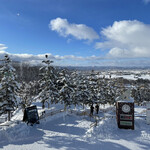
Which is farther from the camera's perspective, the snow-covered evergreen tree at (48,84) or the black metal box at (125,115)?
the snow-covered evergreen tree at (48,84)

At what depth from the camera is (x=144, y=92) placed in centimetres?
6694

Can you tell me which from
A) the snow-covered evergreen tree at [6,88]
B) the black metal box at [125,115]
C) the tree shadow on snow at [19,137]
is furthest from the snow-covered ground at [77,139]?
the snow-covered evergreen tree at [6,88]

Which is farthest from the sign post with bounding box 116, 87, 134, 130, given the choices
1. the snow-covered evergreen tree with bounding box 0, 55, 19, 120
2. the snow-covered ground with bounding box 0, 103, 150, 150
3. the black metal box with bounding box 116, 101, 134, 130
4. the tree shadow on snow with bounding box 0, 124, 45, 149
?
the snow-covered evergreen tree with bounding box 0, 55, 19, 120

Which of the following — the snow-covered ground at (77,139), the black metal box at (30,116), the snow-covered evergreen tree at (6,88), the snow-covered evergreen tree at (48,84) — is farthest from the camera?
the snow-covered evergreen tree at (48,84)

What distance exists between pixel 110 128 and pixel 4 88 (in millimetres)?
15150

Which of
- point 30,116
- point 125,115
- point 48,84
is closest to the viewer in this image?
point 125,115

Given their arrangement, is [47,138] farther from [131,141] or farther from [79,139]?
[131,141]

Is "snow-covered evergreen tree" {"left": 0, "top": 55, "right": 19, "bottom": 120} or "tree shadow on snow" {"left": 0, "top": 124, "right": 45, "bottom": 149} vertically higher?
"snow-covered evergreen tree" {"left": 0, "top": 55, "right": 19, "bottom": 120}

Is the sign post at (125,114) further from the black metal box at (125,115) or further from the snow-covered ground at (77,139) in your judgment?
the snow-covered ground at (77,139)

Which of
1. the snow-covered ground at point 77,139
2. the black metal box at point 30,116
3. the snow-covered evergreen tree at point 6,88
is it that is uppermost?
the snow-covered evergreen tree at point 6,88

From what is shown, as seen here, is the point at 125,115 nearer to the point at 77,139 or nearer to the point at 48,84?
the point at 77,139

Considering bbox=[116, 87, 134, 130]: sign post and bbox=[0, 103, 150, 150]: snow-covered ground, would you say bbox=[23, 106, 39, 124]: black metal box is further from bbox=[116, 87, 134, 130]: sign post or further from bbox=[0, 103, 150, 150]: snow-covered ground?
bbox=[116, 87, 134, 130]: sign post

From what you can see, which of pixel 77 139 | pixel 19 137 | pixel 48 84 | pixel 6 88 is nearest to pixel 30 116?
pixel 19 137

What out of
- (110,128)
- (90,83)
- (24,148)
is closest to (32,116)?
(24,148)
